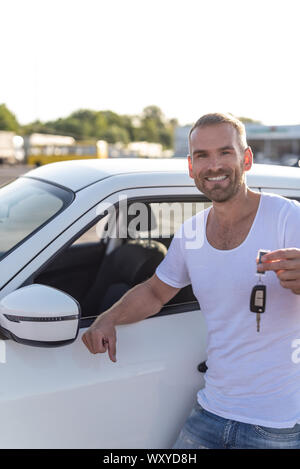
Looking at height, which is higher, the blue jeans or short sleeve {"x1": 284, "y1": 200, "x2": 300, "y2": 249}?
short sleeve {"x1": 284, "y1": 200, "x2": 300, "y2": 249}

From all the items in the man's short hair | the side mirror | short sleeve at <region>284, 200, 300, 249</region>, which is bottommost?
the side mirror

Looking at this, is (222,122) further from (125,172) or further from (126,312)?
(126,312)

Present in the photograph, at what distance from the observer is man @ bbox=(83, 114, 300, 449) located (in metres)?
1.87

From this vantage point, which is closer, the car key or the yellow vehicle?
the car key

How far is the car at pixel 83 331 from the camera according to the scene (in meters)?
1.76

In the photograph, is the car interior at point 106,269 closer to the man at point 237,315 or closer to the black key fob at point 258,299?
the man at point 237,315

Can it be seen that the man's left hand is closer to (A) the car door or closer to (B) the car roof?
(A) the car door

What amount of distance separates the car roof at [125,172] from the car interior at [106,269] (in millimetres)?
274

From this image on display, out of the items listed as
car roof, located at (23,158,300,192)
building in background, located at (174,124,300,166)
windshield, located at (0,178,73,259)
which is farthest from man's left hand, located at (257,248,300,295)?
building in background, located at (174,124,300,166)

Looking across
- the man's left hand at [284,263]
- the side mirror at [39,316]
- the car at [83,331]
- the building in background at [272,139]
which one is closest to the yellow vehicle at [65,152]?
the building in background at [272,139]

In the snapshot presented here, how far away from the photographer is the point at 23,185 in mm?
2678

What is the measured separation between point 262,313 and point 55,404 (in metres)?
0.79

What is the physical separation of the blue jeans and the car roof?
3.23 ft
